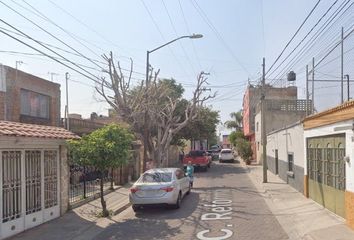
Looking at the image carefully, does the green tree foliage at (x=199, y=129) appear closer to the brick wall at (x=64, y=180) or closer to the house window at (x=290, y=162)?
the house window at (x=290, y=162)

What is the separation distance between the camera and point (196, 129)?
47.1 m

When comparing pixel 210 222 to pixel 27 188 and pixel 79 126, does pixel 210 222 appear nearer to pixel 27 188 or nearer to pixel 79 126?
pixel 27 188

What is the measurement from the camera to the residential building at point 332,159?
12387 millimetres

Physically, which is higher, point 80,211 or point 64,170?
point 64,170

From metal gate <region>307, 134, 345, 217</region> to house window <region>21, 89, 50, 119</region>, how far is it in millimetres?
12948

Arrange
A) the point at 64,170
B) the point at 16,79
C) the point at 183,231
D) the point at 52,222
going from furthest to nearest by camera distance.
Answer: the point at 16,79 → the point at 64,170 → the point at 52,222 → the point at 183,231

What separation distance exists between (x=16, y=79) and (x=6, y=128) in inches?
423

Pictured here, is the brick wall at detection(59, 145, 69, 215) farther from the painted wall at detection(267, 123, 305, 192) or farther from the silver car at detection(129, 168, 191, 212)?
the painted wall at detection(267, 123, 305, 192)

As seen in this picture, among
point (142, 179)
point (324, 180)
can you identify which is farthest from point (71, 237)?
point (324, 180)

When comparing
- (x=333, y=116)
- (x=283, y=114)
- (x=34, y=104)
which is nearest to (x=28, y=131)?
(x=333, y=116)

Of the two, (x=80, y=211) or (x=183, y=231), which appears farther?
(x=80, y=211)

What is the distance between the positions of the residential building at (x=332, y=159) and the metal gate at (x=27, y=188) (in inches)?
327

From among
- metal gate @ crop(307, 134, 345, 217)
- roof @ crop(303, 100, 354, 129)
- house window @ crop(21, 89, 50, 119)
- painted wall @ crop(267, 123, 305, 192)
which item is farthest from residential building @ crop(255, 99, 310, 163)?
roof @ crop(303, 100, 354, 129)

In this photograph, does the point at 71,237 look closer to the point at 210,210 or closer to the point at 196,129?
the point at 210,210
